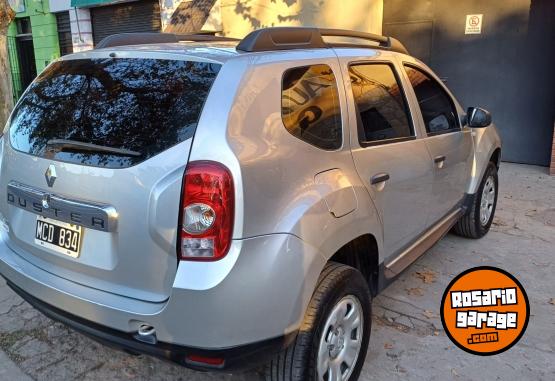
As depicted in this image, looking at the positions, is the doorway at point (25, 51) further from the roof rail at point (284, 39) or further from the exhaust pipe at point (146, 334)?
the exhaust pipe at point (146, 334)

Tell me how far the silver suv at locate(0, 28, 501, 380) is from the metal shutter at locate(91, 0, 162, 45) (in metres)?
9.51

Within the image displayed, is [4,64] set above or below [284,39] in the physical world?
below

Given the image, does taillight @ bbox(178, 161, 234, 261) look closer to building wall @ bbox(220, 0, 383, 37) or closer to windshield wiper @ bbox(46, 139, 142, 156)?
windshield wiper @ bbox(46, 139, 142, 156)

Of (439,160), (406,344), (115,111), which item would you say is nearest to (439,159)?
(439,160)

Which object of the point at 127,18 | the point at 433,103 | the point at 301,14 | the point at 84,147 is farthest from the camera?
the point at 127,18

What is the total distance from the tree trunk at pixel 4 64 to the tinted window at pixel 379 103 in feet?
16.8

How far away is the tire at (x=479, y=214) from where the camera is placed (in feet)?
14.8

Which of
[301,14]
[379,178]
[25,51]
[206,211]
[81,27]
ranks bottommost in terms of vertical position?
[379,178]

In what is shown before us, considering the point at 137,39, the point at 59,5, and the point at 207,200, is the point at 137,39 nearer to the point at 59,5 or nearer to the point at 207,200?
the point at 207,200

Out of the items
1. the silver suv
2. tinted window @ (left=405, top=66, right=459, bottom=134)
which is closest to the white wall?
the silver suv

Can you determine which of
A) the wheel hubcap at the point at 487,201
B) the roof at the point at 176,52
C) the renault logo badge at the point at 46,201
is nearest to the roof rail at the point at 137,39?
the roof at the point at 176,52

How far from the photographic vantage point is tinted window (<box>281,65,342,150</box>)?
2223 mm

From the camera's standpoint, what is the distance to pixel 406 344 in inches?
120
